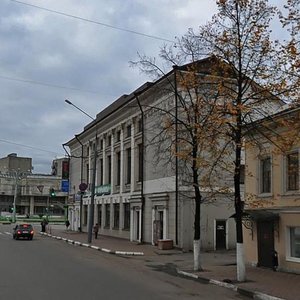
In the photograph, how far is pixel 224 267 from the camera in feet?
73.7

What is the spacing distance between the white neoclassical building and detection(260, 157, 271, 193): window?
13.2 ft

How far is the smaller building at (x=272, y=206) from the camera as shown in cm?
1995

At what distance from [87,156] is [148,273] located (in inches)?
1591

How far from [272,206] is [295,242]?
70.5 inches

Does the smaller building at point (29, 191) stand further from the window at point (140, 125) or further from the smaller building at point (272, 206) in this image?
the smaller building at point (272, 206)

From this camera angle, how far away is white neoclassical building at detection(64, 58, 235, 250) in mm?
33250

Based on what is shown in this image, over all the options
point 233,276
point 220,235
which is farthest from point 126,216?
point 233,276

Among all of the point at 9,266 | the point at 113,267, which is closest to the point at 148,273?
the point at 113,267

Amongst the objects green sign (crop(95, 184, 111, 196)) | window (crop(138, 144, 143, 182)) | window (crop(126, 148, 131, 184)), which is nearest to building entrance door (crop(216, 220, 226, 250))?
window (crop(138, 144, 143, 182))

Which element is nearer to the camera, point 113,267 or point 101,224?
point 113,267

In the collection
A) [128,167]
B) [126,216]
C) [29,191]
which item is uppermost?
[29,191]

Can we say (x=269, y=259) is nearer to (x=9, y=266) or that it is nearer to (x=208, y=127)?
(x=208, y=127)

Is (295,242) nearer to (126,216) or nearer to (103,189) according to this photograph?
(126,216)

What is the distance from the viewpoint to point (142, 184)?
40.5m
